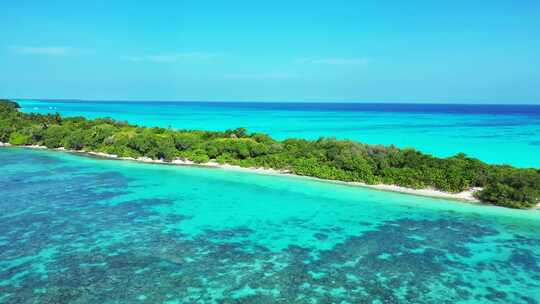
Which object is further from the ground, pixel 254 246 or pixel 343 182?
pixel 343 182

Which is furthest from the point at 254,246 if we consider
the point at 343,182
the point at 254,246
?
the point at 343,182

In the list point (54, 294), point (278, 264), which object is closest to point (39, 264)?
point (54, 294)

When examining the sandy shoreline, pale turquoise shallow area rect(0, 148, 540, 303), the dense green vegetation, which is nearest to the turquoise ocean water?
pale turquoise shallow area rect(0, 148, 540, 303)

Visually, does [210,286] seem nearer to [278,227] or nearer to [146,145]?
[278,227]

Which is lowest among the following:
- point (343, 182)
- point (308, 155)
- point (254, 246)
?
point (254, 246)

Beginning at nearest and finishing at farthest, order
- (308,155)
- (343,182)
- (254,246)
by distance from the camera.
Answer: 1. (254,246)
2. (343,182)
3. (308,155)

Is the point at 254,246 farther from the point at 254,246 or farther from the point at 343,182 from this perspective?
the point at 343,182

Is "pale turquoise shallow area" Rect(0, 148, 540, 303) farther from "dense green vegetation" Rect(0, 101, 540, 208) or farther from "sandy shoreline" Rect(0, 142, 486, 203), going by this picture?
"dense green vegetation" Rect(0, 101, 540, 208)

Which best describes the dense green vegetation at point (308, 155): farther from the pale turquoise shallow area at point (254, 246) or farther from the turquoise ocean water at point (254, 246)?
the turquoise ocean water at point (254, 246)
